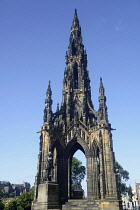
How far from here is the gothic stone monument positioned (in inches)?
894

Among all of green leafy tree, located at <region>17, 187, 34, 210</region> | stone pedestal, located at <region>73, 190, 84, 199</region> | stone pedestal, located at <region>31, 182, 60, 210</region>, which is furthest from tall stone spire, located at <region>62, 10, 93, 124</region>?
green leafy tree, located at <region>17, 187, 34, 210</region>

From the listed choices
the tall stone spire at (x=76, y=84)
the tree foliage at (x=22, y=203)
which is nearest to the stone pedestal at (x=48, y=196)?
the tall stone spire at (x=76, y=84)

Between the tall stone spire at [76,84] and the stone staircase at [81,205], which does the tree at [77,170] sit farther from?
the stone staircase at [81,205]

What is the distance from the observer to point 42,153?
83.7ft

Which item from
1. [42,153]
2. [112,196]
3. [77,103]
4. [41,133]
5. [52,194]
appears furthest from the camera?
[77,103]

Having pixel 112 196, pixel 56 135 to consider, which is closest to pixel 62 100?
pixel 56 135

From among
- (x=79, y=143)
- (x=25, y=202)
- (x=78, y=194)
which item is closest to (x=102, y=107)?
(x=79, y=143)

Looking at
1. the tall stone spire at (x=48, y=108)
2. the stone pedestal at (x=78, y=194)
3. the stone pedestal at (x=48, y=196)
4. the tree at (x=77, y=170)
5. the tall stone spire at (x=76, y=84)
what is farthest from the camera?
the tree at (x=77, y=170)

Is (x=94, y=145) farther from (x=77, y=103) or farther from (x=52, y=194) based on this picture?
(x=52, y=194)

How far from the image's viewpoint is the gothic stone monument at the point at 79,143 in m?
22.7

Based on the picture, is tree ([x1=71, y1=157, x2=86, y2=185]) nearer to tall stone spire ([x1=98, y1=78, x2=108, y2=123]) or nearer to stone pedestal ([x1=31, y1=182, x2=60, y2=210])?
tall stone spire ([x1=98, y1=78, x2=108, y2=123])

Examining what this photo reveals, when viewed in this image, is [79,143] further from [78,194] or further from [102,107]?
[78,194]

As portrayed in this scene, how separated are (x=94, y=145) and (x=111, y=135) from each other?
2794mm

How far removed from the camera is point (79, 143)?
2769 cm
